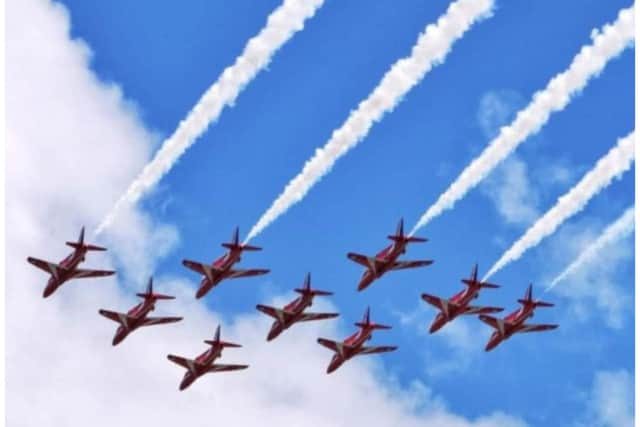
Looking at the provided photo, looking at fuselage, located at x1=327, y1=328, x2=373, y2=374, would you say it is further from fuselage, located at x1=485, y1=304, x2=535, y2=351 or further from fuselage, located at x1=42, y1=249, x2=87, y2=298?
fuselage, located at x1=42, y1=249, x2=87, y2=298

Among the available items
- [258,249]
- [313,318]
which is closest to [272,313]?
[313,318]

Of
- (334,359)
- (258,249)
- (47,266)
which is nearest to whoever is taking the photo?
(258,249)

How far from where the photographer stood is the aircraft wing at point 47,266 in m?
102

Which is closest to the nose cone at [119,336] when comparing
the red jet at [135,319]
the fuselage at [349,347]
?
the red jet at [135,319]

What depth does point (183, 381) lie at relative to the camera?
10900cm

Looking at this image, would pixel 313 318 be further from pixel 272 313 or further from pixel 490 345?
pixel 490 345

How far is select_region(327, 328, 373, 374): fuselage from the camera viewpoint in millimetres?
108312

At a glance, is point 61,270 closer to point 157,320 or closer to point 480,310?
point 157,320

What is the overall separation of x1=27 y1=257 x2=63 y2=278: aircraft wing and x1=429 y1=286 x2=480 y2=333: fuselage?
1962 centimetres

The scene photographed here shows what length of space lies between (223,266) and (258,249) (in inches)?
173

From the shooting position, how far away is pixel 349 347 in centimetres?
10844

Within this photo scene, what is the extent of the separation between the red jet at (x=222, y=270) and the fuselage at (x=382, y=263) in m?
5.08

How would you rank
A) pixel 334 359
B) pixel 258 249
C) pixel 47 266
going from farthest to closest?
pixel 334 359 < pixel 47 266 < pixel 258 249

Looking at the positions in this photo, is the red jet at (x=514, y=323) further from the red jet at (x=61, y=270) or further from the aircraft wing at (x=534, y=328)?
the red jet at (x=61, y=270)
